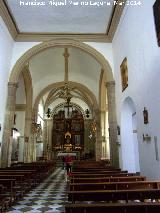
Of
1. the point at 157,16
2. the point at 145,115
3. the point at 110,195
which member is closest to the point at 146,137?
the point at 145,115

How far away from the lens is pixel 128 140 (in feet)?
29.2

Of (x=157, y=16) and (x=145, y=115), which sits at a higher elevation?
(x=157, y=16)

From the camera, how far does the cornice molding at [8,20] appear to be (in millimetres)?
8494

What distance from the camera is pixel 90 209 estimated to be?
80.2 inches

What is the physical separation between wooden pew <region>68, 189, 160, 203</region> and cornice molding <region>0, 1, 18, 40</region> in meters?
7.86

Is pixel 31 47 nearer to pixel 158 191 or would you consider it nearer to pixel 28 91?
pixel 28 91

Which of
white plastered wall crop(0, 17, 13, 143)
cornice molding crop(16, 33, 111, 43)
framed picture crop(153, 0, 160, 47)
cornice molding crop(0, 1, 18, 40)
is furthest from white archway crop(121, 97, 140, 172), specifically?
cornice molding crop(0, 1, 18, 40)

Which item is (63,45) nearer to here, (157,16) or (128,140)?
(128,140)

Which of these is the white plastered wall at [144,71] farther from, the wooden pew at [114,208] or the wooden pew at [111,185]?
the wooden pew at [114,208]

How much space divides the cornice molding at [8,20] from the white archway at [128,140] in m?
6.00

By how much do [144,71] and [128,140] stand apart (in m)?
3.53

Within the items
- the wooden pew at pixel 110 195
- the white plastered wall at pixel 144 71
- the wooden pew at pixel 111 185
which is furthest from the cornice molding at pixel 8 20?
the wooden pew at pixel 110 195

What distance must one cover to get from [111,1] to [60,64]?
22.9ft

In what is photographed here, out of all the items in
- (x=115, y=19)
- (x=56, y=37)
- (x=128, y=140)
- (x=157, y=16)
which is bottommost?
(x=128, y=140)
